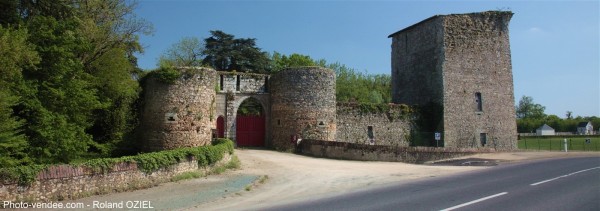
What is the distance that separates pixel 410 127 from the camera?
2889 cm

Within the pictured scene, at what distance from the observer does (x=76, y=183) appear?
10.6 m

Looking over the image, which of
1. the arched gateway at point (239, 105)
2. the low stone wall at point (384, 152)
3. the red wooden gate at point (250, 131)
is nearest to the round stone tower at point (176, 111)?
the arched gateway at point (239, 105)

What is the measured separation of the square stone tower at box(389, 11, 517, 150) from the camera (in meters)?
29.3

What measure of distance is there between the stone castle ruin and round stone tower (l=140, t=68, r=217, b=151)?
0.05 meters

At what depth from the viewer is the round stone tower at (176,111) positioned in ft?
64.8

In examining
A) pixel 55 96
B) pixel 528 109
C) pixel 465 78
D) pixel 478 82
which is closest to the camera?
pixel 55 96

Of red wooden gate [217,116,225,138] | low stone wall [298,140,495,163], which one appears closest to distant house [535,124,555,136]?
low stone wall [298,140,495,163]

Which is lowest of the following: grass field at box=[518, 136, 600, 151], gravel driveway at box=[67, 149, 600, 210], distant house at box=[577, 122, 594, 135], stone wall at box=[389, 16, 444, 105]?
gravel driveway at box=[67, 149, 600, 210]

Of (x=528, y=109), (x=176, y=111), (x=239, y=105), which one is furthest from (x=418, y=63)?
(x=528, y=109)

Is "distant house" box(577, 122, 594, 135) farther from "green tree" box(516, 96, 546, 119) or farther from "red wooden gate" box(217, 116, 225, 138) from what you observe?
"red wooden gate" box(217, 116, 225, 138)

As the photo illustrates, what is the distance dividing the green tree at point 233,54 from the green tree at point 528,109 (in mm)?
96557

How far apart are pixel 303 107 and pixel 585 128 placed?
83.7 meters

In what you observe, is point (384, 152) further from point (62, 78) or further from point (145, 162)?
point (62, 78)

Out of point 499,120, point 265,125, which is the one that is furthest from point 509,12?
point 265,125
